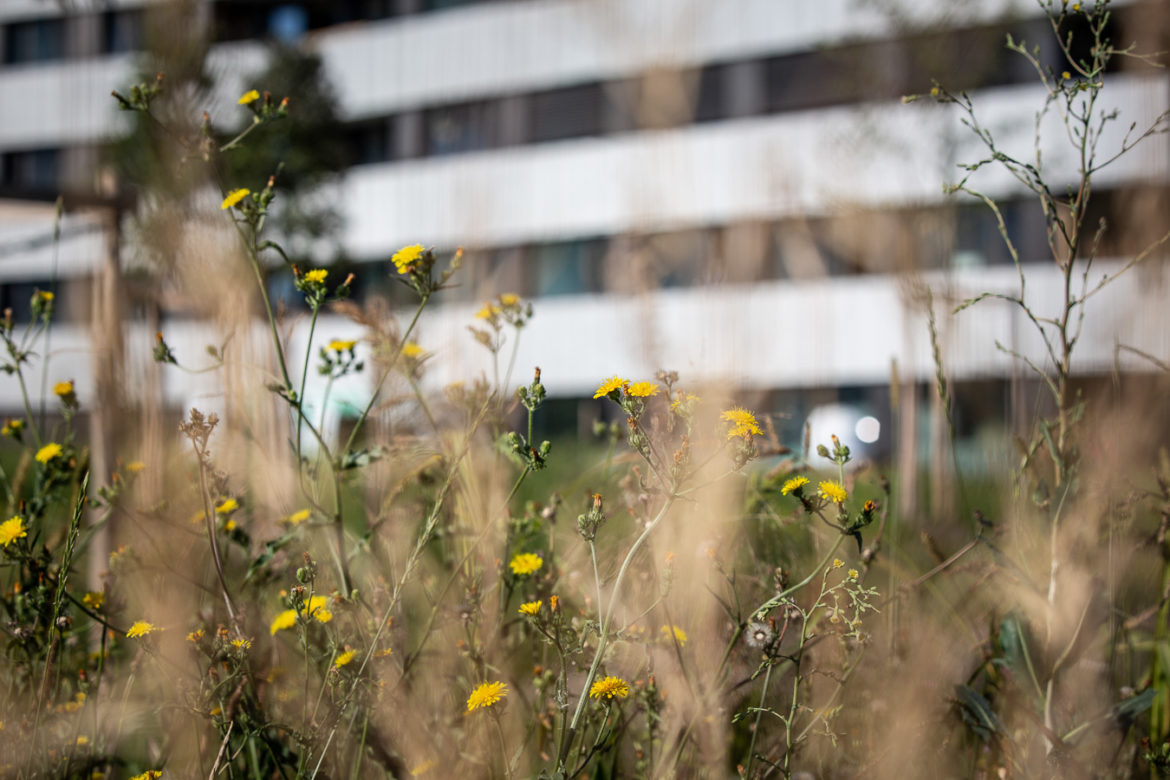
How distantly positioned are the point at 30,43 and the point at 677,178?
56.8 ft

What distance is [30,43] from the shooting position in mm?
14875

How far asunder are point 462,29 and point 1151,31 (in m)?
11.6

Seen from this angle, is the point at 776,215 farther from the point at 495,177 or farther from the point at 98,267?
the point at 98,267

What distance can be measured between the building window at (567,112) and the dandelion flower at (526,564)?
1108cm

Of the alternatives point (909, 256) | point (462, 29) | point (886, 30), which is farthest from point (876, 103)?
point (462, 29)

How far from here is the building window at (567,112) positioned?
11531mm

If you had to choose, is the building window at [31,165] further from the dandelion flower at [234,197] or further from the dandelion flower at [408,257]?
the dandelion flower at [408,257]

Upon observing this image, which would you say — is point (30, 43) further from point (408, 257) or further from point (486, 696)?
point (486, 696)

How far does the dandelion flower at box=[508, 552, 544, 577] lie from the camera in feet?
2.89

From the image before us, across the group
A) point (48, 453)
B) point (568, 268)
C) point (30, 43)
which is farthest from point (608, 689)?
point (30, 43)

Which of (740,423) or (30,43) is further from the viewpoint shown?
(30,43)

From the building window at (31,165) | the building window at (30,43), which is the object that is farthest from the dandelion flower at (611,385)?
the building window at (30,43)

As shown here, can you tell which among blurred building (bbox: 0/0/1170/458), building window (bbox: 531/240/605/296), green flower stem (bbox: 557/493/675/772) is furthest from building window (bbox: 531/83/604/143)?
green flower stem (bbox: 557/493/675/772)

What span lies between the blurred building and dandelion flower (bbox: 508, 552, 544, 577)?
0.73ft
